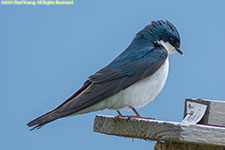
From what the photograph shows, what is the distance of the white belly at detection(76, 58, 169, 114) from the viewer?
308 centimetres

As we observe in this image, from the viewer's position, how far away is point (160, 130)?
2682 mm

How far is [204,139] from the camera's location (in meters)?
2.54

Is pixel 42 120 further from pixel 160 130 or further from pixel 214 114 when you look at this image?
pixel 214 114

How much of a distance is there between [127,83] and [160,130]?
1.74 feet

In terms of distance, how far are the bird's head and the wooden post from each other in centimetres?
77

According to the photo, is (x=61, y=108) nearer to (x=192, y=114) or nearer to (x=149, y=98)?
(x=149, y=98)

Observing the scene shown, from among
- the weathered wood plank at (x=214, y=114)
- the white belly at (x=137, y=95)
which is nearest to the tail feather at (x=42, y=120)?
the white belly at (x=137, y=95)

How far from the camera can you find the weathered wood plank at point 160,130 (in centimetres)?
253

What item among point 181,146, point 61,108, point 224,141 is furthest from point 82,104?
point 224,141

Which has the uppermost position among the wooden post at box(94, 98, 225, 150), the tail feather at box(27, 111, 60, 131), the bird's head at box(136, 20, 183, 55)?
the bird's head at box(136, 20, 183, 55)

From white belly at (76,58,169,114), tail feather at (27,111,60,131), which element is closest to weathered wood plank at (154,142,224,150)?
white belly at (76,58,169,114)

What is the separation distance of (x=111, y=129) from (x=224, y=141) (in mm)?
666

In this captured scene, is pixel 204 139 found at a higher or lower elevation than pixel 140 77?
lower

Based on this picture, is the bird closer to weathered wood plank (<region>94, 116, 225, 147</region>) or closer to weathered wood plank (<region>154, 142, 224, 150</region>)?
weathered wood plank (<region>94, 116, 225, 147</region>)
